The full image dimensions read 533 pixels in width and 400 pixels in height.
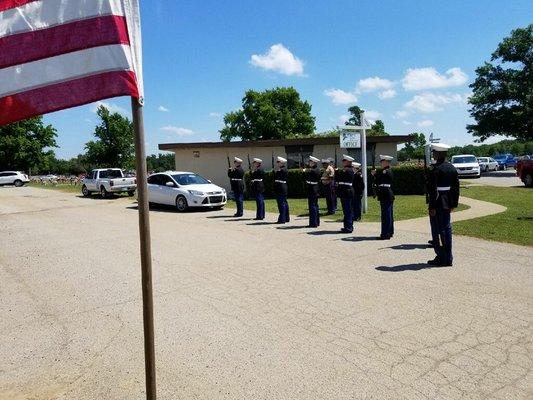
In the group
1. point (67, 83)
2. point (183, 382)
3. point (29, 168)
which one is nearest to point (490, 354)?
point (183, 382)

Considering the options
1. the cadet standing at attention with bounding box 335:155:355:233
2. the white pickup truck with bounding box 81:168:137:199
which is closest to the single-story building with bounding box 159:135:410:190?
the white pickup truck with bounding box 81:168:137:199

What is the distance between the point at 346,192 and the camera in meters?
11.0

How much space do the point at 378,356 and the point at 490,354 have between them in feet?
3.24

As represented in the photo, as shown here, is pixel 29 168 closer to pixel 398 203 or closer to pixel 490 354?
pixel 398 203

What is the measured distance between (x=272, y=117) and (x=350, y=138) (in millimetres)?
52744

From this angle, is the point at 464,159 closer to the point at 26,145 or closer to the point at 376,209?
the point at 376,209

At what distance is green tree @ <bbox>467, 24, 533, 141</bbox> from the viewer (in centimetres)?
3850

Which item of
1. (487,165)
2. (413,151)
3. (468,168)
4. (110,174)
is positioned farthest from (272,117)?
(110,174)

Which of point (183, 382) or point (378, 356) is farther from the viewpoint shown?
point (378, 356)

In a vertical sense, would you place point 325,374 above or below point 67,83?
below

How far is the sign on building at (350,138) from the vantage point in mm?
14555

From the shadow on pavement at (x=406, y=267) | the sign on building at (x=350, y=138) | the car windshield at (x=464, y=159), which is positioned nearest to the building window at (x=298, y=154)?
the sign on building at (x=350, y=138)

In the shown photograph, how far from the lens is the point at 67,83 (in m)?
2.85

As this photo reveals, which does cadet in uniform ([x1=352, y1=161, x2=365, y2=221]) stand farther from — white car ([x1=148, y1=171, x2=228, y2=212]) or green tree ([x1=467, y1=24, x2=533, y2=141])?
green tree ([x1=467, y1=24, x2=533, y2=141])
